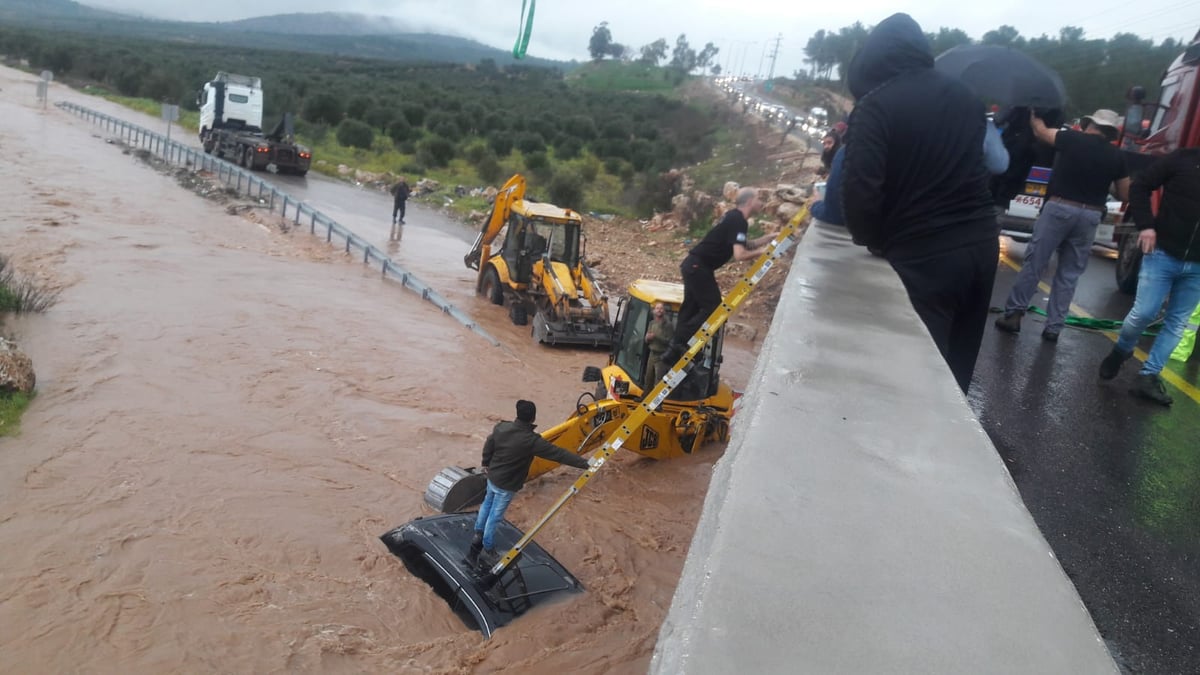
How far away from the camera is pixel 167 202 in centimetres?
2758

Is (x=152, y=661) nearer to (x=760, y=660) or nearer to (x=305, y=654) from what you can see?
(x=305, y=654)

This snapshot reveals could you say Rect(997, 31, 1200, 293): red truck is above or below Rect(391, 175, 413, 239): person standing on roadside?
above

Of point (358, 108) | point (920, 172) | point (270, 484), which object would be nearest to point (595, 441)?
point (270, 484)

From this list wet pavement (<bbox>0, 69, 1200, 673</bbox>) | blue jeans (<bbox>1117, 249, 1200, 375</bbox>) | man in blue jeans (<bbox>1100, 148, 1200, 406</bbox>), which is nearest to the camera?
wet pavement (<bbox>0, 69, 1200, 673</bbox>)

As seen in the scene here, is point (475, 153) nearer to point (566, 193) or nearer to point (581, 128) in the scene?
point (566, 193)

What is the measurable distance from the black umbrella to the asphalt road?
69.9 inches

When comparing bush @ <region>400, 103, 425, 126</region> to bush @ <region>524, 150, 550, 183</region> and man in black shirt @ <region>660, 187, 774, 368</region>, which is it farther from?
man in black shirt @ <region>660, 187, 774, 368</region>

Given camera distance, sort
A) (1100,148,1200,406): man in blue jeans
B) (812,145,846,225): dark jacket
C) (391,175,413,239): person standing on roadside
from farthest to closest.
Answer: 1. (391,175,413,239): person standing on roadside
2. (1100,148,1200,406): man in blue jeans
3. (812,145,846,225): dark jacket

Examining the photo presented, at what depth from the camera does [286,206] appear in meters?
28.8

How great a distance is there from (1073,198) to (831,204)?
2.09 metres

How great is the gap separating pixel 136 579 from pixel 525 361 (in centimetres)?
856

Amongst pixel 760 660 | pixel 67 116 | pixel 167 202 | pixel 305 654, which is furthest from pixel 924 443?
pixel 67 116

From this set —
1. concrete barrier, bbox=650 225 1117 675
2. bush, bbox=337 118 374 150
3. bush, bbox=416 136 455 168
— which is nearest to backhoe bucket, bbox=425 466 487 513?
concrete barrier, bbox=650 225 1117 675

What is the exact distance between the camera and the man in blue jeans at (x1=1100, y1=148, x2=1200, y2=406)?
5.45m
